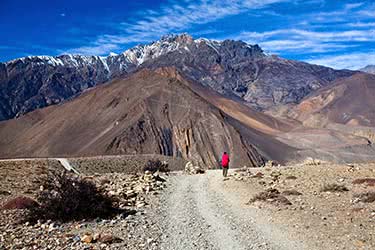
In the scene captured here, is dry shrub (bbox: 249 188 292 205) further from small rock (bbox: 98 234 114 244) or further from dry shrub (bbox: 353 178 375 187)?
small rock (bbox: 98 234 114 244)

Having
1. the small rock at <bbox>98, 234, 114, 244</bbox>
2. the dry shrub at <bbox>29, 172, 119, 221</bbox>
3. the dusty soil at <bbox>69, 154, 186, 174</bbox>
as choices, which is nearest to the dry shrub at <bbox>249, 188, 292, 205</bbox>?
the dry shrub at <bbox>29, 172, 119, 221</bbox>

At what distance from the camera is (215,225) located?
41.9 ft

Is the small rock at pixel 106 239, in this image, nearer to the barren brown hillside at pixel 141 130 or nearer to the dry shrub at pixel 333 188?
the dry shrub at pixel 333 188

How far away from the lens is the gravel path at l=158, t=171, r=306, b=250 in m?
10.8

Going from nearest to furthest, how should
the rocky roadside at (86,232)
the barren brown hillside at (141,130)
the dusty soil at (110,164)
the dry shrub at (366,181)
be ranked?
1. the rocky roadside at (86,232)
2. the dry shrub at (366,181)
3. the dusty soil at (110,164)
4. the barren brown hillside at (141,130)

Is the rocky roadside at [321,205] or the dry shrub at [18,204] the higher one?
the dry shrub at [18,204]

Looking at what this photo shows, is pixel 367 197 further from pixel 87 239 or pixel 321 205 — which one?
pixel 87 239

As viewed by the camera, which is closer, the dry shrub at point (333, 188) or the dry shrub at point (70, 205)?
the dry shrub at point (70, 205)

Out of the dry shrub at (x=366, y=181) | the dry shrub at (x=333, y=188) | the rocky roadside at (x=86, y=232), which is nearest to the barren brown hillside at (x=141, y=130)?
the dry shrub at (x=366, y=181)

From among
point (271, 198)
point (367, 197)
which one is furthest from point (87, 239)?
point (367, 197)

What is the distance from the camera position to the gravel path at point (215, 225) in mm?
10828

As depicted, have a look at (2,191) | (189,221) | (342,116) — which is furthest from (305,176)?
(342,116)

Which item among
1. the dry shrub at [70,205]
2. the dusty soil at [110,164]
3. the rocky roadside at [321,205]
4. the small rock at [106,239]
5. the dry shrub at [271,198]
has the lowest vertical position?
the dusty soil at [110,164]

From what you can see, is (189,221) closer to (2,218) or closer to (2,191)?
(2,218)
